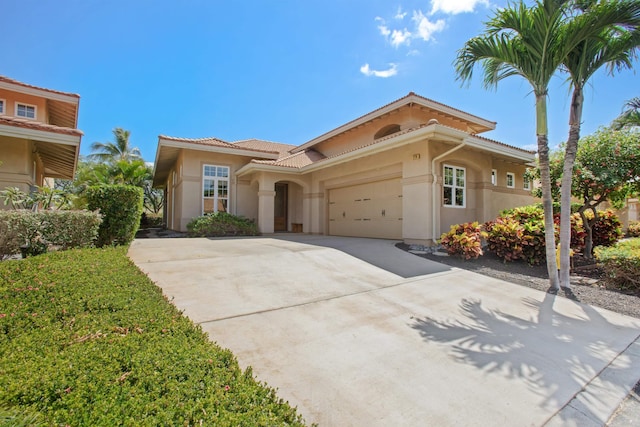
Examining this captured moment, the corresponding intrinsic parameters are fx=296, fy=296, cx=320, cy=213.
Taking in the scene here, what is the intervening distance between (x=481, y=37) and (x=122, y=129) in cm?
3198

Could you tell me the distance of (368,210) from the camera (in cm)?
1233

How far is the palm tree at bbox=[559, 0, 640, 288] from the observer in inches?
194

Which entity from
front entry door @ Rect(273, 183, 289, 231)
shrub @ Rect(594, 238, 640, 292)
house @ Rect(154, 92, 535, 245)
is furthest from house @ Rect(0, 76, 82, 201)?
shrub @ Rect(594, 238, 640, 292)

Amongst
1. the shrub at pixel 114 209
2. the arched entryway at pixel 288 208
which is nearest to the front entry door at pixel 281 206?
the arched entryway at pixel 288 208

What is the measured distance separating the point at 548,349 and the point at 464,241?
4744 millimetres

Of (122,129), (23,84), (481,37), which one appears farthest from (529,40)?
(122,129)

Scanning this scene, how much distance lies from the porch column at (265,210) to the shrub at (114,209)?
6.39m

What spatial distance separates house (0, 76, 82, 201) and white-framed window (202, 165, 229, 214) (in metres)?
4.97

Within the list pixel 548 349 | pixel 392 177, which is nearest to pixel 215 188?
pixel 392 177

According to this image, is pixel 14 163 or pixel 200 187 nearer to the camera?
pixel 14 163

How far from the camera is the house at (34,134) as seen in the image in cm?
832

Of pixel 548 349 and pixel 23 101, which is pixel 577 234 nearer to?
pixel 548 349

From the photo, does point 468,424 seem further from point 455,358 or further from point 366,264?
point 366,264

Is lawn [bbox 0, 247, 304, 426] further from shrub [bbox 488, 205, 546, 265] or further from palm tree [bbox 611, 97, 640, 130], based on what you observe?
palm tree [bbox 611, 97, 640, 130]
